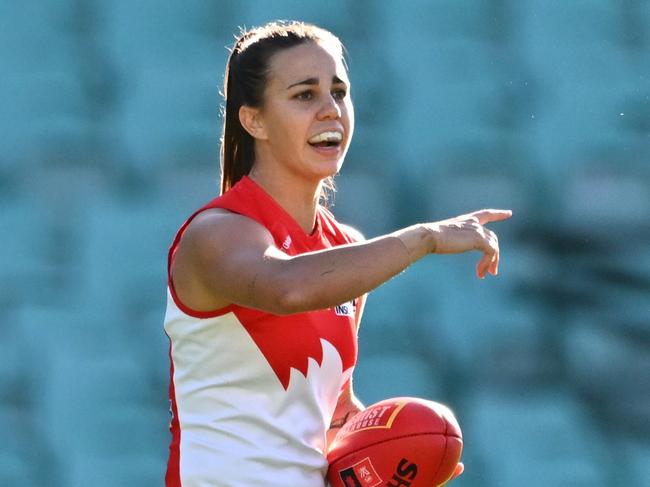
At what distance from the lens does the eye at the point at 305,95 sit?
8.46 feet

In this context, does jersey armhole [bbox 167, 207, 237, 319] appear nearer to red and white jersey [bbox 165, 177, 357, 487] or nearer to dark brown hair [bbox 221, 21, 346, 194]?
red and white jersey [bbox 165, 177, 357, 487]

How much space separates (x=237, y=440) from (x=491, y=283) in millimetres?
1874

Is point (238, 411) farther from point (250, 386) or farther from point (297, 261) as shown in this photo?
point (297, 261)

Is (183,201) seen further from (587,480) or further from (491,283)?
(587,480)

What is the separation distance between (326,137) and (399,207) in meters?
1.69

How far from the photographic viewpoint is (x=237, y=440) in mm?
2480

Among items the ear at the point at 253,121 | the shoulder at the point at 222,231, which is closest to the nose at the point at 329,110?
the ear at the point at 253,121

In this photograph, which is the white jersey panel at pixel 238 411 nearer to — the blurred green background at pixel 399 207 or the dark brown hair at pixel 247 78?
the dark brown hair at pixel 247 78

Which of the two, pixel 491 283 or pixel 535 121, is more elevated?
pixel 535 121

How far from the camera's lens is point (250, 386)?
2.47m

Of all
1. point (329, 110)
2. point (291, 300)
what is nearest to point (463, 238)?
point (291, 300)

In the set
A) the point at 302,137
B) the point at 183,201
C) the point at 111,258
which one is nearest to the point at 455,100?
the point at 183,201

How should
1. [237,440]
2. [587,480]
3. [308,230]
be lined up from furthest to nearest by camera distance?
[587,480], [308,230], [237,440]

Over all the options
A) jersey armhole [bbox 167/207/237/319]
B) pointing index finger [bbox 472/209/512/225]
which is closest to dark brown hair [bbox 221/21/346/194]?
jersey armhole [bbox 167/207/237/319]
